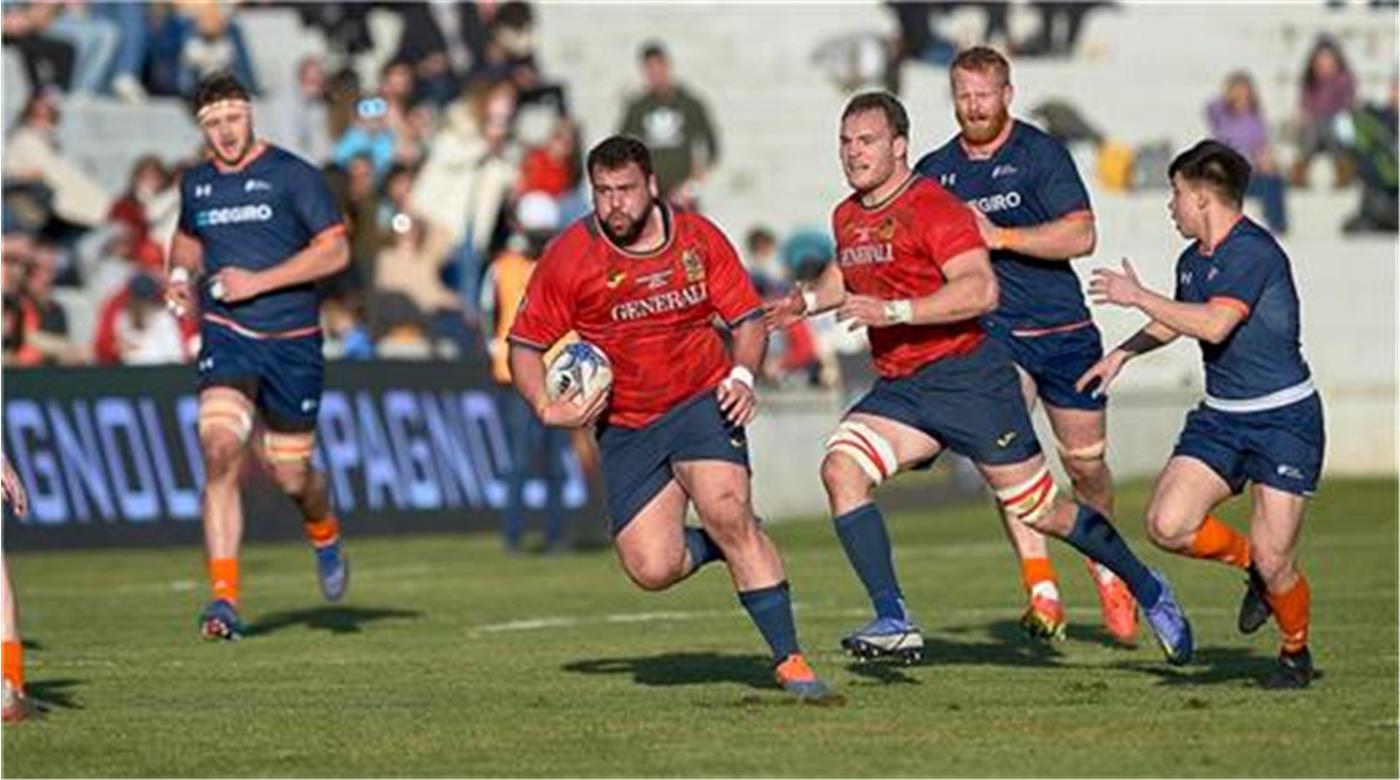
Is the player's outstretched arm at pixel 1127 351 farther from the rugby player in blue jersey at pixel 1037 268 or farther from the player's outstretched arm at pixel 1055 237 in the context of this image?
the player's outstretched arm at pixel 1055 237

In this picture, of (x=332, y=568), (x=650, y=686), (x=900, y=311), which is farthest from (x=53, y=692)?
(x=332, y=568)

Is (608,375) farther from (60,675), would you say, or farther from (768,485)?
(768,485)

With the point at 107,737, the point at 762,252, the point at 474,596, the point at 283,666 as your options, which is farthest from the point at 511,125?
the point at 107,737

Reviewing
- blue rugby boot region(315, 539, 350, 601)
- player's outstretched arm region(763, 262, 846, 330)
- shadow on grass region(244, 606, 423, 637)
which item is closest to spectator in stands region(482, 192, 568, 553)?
shadow on grass region(244, 606, 423, 637)

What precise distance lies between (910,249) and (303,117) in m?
19.8

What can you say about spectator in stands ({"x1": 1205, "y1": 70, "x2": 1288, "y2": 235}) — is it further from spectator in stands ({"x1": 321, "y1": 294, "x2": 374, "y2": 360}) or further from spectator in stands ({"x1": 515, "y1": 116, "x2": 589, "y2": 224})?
spectator in stands ({"x1": 321, "y1": 294, "x2": 374, "y2": 360})

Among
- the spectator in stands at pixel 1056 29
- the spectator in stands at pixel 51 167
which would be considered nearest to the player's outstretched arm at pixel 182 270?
the spectator in stands at pixel 51 167

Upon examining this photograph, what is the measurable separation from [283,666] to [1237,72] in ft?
81.7

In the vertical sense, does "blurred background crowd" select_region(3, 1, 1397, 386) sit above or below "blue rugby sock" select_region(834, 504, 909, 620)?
above

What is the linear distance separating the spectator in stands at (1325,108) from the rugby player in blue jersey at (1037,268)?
2253 centimetres

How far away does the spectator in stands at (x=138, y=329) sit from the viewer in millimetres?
29422

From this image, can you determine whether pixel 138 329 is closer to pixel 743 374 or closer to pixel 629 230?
pixel 629 230

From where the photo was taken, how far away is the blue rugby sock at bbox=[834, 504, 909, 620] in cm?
1566

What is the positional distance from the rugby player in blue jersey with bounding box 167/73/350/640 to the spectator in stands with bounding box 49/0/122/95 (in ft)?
49.9
